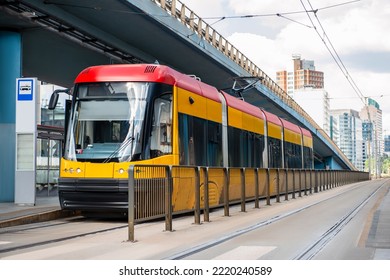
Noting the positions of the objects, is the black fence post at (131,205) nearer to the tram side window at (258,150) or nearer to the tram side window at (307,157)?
the tram side window at (258,150)

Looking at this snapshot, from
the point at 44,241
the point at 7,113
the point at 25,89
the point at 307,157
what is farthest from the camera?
the point at 307,157

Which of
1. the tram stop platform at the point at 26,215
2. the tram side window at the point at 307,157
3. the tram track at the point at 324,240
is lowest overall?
the tram track at the point at 324,240

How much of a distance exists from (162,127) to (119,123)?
989 millimetres

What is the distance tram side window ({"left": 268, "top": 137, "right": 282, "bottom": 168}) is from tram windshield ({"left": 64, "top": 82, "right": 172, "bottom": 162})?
10414mm

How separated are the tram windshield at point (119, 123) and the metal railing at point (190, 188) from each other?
3.04 ft

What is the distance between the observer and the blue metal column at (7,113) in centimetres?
1883

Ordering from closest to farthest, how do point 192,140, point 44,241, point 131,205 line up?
point 44,241
point 131,205
point 192,140

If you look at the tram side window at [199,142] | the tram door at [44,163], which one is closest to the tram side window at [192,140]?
the tram side window at [199,142]

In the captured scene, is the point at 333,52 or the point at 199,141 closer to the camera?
the point at 199,141

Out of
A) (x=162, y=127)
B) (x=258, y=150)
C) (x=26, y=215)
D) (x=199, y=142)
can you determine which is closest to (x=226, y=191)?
(x=199, y=142)

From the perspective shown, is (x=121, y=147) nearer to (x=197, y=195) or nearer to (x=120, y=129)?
(x=120, y=129)

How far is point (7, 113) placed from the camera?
18.9 metres

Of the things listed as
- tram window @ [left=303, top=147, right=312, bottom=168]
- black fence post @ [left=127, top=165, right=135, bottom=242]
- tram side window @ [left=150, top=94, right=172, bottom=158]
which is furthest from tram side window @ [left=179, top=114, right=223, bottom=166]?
tram window @ [left=303, top=147, right=312, bottom=168]

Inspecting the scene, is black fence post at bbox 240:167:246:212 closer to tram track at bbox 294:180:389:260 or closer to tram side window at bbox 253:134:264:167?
tram track at bbox 294:180:389:260
